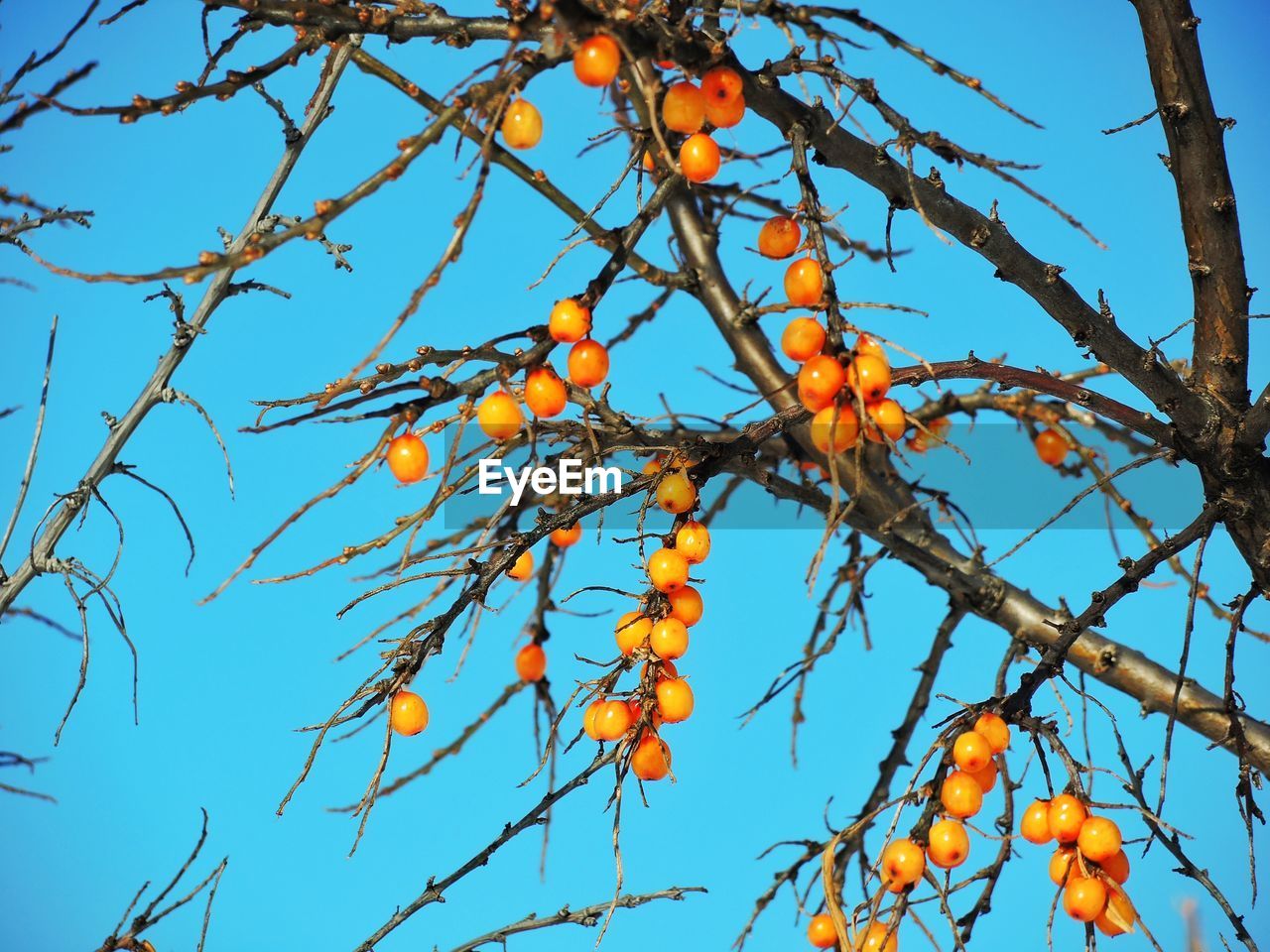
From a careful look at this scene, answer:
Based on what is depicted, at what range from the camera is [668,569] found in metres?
1.03

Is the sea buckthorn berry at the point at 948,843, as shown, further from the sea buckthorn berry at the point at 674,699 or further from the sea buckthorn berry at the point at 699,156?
the sea buckthorn berry at the point at 699,156

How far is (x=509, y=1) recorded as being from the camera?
0.98 m

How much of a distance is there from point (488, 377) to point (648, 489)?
0.62 ft

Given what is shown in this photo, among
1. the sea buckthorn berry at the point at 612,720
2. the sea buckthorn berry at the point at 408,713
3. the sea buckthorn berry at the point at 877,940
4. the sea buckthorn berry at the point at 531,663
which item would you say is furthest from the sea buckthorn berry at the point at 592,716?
A: the sea buckthorn berry at the point at 531,663

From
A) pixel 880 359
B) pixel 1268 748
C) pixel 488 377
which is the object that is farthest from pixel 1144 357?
pixel 488 377

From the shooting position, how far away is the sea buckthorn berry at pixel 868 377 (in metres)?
0.86

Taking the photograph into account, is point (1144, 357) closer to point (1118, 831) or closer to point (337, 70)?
point (1118, 831)

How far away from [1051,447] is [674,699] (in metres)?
1.02

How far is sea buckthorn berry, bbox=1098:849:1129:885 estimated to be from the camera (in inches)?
41.3

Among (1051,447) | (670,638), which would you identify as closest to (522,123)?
(670,638)

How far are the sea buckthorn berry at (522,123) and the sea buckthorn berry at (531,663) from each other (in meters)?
0.93

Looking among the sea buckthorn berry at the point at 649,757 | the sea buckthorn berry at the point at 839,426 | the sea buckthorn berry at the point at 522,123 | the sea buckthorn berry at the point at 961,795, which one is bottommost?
the sea buckthorn berry at the point at 961,795

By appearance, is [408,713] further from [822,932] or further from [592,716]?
[822,932]

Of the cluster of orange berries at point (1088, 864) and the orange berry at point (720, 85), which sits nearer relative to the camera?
the orange berry at point (720, 85)
